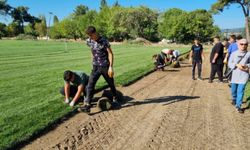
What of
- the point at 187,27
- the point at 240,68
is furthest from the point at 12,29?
the point at 240,68

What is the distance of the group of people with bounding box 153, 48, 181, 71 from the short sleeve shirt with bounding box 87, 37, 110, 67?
10260 millimetres

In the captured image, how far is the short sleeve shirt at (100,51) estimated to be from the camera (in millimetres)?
8375

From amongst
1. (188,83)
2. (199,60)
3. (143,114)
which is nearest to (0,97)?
(143,114)

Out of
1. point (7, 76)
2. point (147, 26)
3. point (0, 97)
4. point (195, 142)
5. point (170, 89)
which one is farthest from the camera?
point (147, 26)

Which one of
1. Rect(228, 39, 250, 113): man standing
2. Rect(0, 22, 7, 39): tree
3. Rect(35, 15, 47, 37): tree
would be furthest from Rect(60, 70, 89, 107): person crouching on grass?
Rect(35, 15, 47, 37): tree

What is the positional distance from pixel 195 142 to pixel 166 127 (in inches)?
41.5

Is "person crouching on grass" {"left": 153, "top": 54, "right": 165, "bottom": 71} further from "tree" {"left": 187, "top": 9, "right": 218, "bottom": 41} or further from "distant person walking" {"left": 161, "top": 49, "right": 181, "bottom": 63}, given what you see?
"tree" {"left": 187, "top": 9, "right": 218, "bottom": 41}

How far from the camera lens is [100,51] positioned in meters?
8.41

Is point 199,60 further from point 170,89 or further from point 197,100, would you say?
point 197,100

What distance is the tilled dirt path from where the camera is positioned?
6.16 meters

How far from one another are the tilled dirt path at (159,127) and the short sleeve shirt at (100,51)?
3.98 ft

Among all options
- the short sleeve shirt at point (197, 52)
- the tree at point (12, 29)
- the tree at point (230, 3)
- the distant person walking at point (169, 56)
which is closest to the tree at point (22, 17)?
the tree at point (12, 29)

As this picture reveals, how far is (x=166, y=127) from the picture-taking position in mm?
7223

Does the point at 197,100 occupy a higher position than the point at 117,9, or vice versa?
the point at 117,9
